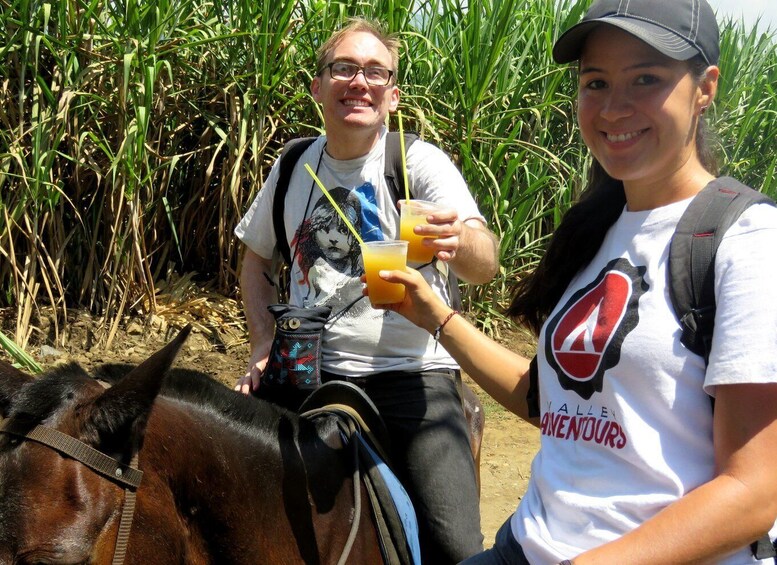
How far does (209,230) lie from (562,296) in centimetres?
423

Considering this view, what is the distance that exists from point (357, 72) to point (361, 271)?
26.1 inches

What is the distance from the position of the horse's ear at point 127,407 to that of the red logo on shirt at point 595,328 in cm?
70

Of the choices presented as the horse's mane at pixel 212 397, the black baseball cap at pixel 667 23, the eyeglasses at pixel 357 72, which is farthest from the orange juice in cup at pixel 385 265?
the eyeglasses at pixel 357 72

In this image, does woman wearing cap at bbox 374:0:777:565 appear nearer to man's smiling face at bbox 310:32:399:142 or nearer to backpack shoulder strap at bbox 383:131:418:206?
backpack shoulder strap at bbox 383:131:418:206

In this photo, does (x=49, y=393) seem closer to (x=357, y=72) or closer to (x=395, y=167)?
(x=395, y=167)

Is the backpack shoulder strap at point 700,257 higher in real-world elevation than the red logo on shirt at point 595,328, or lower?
higher

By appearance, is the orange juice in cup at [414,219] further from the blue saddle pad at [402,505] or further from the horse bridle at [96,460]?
the horse bridle at [96,460]

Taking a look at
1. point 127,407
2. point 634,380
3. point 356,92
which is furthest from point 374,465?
point 356,92

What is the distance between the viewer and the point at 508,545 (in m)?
1.65

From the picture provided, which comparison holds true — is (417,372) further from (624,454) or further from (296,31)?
(296,31)

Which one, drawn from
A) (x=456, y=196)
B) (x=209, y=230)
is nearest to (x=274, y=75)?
(x=209, y=230)

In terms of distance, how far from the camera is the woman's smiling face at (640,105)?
4.81 feet

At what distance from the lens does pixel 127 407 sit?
1652mm

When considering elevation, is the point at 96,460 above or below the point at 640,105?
below
